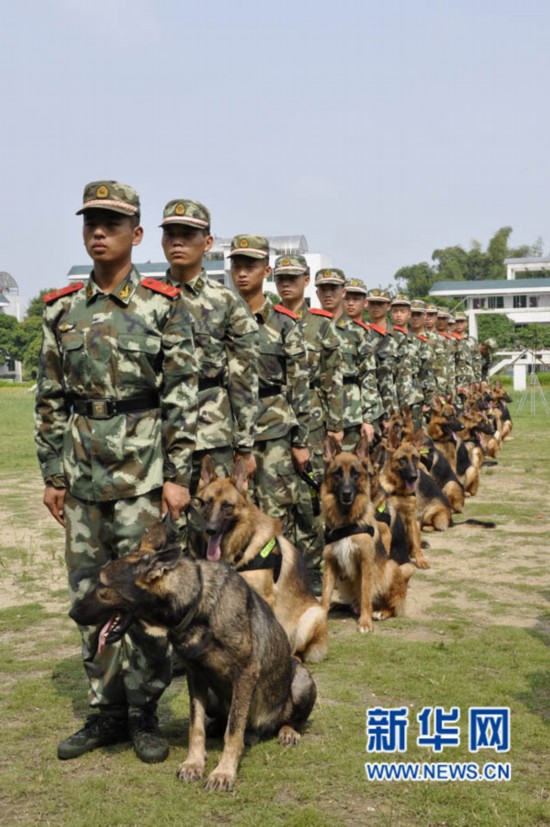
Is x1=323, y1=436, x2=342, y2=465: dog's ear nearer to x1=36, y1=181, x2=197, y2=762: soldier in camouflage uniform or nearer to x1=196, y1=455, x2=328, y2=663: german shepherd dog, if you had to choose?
x1=196, y1=455, x2=328, y2=663: german shepherd dog

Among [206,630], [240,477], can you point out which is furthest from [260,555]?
[206,630]

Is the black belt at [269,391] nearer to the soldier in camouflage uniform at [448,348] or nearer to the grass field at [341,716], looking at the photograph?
the grass field at [341,716]

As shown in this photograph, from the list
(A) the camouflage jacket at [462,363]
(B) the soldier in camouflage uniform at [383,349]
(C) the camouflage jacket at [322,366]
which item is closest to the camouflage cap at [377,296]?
(B) the soldier in camouflage uniform at [383,349]

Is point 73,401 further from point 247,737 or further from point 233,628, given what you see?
point 247,737

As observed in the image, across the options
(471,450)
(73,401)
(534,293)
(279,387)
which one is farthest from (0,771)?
(534,293)

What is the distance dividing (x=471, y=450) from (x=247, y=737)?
1052cm

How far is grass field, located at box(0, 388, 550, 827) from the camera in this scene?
151 inches

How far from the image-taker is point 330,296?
31.0 ft

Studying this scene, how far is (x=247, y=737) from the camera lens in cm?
448

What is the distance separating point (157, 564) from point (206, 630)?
0.40 metres

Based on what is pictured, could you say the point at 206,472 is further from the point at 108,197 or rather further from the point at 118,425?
the point at 108,197

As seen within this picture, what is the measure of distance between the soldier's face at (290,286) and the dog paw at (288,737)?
429 cm

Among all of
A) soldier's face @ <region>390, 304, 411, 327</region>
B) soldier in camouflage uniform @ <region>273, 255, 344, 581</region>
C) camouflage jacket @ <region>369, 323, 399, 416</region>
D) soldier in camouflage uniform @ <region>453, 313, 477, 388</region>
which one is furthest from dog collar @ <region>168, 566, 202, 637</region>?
soldier in camouflage uniform @ <region>453, 313, 477, 388</region>

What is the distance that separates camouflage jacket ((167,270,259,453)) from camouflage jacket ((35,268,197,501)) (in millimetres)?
1106
